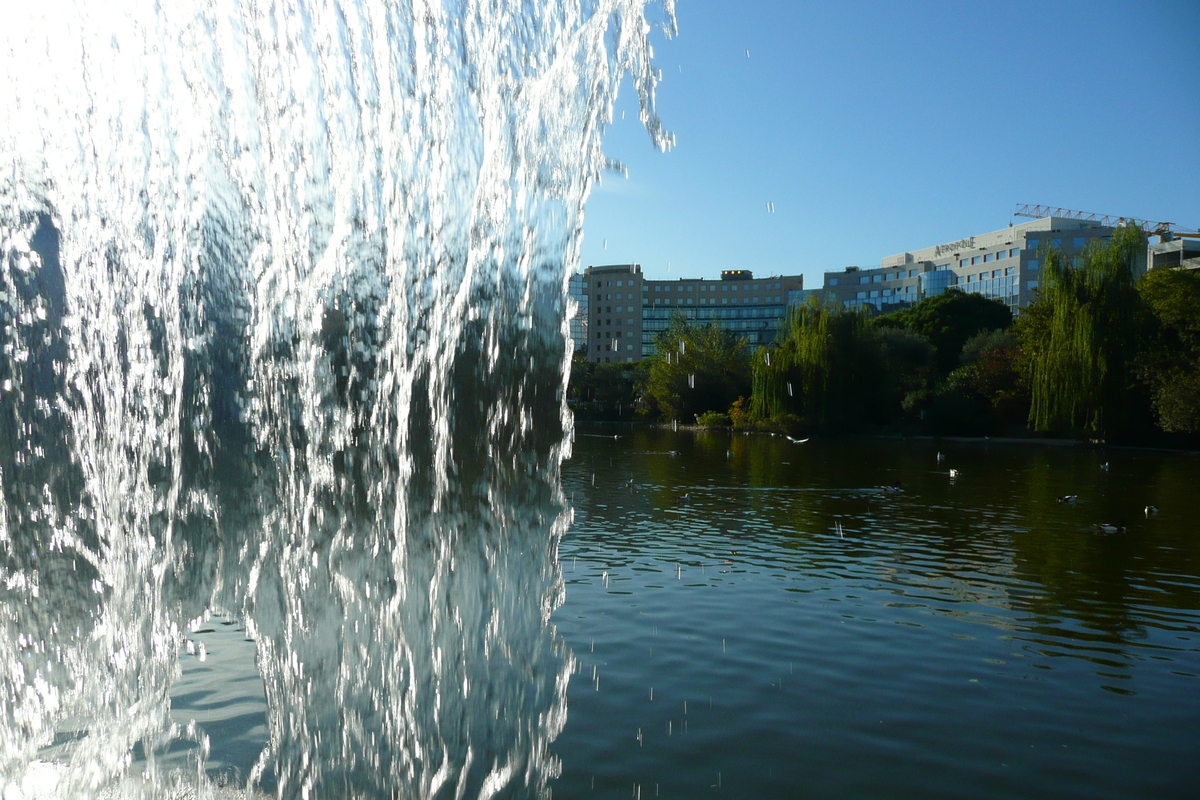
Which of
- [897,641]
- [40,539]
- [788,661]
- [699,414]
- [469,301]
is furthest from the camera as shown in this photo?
[699,414]

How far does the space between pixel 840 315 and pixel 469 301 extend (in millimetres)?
50988

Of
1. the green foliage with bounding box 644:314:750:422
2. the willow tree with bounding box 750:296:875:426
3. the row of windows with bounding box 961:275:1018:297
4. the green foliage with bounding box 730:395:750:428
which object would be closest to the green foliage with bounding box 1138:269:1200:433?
the willow tree with bounding box 750:296:875:426

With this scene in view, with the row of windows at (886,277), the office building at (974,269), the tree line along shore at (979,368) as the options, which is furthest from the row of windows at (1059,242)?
the tree line along shore at (979,368)

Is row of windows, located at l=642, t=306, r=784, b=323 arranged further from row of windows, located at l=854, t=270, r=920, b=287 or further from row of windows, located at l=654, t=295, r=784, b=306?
row of windows, located at l=854, t=270, r=920, b=287

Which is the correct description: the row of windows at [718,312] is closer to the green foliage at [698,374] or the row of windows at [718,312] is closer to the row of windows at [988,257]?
the row of windows at [988,257]

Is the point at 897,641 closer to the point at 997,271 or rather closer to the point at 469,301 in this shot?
the point at 469,301

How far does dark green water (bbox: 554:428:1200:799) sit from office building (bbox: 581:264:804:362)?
149 meters

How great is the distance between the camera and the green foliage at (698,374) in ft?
253

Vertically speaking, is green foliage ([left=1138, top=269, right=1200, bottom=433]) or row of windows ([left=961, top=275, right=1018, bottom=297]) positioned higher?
row of windows ([left=961, top=275, right=1018, bottom=297])

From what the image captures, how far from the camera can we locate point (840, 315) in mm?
59844

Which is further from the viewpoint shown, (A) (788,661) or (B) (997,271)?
(B) (997,271)

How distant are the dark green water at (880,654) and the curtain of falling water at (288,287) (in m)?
0.71

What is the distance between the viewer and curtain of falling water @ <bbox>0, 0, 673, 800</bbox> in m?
6.57

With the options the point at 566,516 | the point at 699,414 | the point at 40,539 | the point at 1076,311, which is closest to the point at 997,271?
the point at 699,414
